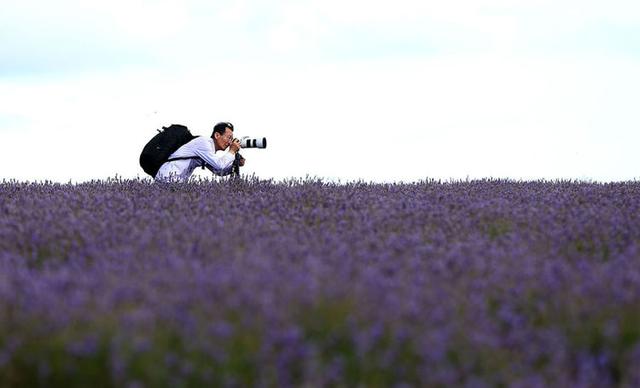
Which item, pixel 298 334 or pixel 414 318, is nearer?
pixel 298 334

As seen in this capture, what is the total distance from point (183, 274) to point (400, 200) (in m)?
3.78

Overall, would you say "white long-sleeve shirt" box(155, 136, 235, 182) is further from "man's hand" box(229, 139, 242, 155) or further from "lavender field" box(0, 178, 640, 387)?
"lavender field" box(0, 178, 640, 387)

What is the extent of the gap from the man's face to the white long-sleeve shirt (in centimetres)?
13

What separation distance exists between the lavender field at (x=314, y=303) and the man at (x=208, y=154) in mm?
4597

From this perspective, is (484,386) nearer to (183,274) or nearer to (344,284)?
(344,284)

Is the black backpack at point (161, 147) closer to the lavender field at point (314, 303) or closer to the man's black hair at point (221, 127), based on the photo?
the man's black hair at point (221, 127)

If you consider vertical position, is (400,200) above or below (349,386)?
above

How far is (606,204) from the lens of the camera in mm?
7984

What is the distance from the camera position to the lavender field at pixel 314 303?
331 cm

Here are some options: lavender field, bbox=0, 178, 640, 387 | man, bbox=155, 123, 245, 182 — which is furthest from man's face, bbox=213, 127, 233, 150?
lavender field, bbox=0, 178, 640, 387

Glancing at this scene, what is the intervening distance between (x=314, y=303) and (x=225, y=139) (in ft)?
25.8

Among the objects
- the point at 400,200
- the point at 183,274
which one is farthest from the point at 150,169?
the point at 183,274

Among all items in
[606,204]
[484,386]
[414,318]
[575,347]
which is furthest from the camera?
[606,204]

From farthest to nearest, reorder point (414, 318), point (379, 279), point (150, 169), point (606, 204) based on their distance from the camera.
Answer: point (150, 169), point (606, 204), point (379, 279), point (414, 318)
